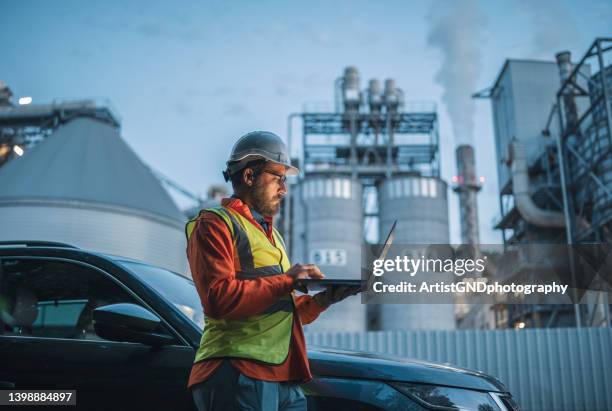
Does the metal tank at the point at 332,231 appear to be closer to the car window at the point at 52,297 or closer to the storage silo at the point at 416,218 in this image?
the storage silo at the point at 416,218

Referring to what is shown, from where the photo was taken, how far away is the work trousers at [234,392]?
6.06ft

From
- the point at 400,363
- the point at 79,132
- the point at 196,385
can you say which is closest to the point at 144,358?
the point at 196,385

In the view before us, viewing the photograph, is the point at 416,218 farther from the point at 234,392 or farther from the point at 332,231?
the point at 234,392

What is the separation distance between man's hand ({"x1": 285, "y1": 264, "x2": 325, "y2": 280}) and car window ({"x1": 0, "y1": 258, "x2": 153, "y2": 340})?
122cm

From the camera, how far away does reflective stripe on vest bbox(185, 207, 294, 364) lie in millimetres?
1933

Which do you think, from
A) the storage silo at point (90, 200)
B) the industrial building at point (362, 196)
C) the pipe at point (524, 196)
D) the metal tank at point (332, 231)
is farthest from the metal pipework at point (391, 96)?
the storage silo at point (90, 200)

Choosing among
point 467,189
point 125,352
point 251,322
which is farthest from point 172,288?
point 467,189

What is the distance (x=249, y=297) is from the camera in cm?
185

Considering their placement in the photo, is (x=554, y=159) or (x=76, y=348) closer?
(x=76, y=348)

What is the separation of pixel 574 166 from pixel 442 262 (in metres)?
20.4

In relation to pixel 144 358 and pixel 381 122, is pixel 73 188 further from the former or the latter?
pixel 144 358

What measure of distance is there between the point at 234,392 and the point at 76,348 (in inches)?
47.8

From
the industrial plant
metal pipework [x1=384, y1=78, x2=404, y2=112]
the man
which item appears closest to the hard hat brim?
the man

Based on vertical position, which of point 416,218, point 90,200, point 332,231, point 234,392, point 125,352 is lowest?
point 234,392
